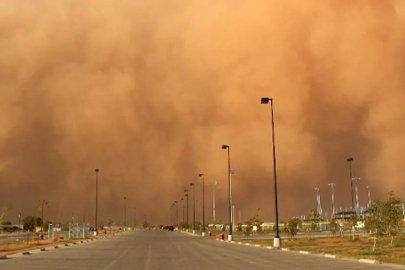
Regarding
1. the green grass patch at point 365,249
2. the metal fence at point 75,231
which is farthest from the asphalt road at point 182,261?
the metal fence at point 75,231

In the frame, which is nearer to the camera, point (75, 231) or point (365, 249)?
point (365, 249)

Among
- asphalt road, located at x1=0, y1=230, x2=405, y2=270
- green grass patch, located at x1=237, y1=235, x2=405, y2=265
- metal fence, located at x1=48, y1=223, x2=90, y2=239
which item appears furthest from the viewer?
metal fence, located at x1=48, y1=223, x2=90, y2=239

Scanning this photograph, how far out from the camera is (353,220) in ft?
191

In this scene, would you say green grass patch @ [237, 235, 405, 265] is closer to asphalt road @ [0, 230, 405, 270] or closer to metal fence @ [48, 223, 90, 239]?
asphalt road @ [0, 230, 405, 270]

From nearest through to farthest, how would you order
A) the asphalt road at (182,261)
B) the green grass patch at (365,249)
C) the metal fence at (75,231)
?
1. the asphalt road at (182,261)
2. the green grass patch at (365,249)
3. the metal fence at (75,231)

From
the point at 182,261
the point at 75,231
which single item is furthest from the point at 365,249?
the point at 75,231

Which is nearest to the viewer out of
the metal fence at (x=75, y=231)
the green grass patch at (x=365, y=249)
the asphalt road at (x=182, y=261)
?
the asphalt road at (x=182, y=261)

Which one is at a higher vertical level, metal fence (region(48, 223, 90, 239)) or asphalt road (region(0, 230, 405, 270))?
metal fence (region(48, 223, 90, 239))

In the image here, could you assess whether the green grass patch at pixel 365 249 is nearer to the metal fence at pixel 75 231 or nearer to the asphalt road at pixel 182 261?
the asphalt road at pixel 182 261

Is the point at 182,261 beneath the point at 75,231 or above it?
beneath

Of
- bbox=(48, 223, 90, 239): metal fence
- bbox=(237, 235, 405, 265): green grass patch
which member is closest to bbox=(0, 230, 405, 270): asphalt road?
bbox=(237, 235, 405, 265): green grass patch

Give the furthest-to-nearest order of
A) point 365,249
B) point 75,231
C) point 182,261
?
point 75,231 < point 365,249 < point 182,261

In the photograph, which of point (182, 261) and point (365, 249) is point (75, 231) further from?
point (182, 261)

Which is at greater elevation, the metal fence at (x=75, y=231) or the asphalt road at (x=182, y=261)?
the metal fence at (x=75, y=231)
